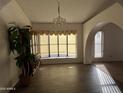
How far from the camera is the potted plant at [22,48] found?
4660 millimetres

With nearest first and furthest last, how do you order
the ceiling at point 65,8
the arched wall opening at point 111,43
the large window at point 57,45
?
the ceiling at point 65,8
the large window at point 57,45
the arched wall opening at point 111,43

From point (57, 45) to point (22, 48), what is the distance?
4.16m

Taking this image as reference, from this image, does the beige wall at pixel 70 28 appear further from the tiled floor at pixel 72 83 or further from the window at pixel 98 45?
the tiled floor at pixel 72 83

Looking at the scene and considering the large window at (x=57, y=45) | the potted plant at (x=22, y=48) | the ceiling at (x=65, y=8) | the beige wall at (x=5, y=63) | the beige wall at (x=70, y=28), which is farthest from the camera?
the large window at (x=57, y=45)

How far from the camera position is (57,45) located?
8.94 m

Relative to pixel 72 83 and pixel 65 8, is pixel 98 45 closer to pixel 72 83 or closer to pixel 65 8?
pixel 65 8

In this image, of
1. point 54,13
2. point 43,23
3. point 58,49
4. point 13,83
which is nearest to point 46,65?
point 58,49

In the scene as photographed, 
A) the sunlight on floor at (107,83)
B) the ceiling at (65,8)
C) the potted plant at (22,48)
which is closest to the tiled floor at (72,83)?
the sunlight on floor at (107,83)

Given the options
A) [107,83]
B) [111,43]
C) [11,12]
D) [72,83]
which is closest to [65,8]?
[11,12]

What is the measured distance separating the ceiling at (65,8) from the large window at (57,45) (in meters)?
1.15

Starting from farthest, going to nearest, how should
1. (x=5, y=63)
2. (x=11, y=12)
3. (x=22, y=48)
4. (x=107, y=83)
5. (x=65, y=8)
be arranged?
(x=65, y=8)
(x=107, y=83)
(x=11, y=12)
(x=22, y=48)
(x=5, y=63)

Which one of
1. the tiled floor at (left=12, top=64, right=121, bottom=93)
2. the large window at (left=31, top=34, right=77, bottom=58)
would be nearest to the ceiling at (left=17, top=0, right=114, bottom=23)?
the large window at (left=31, top=34, right=77, bottom=58)

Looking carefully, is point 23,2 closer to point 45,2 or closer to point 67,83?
point 45,2

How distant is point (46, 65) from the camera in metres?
8.44
